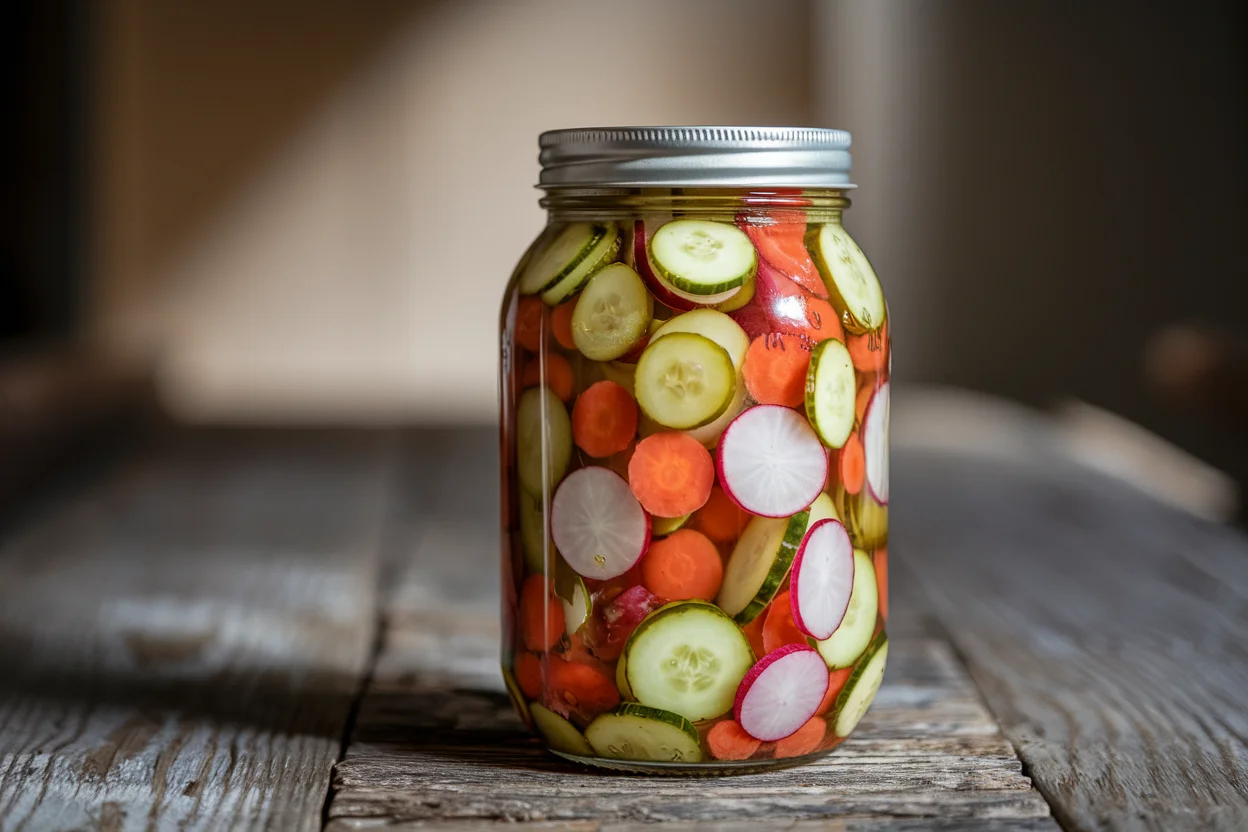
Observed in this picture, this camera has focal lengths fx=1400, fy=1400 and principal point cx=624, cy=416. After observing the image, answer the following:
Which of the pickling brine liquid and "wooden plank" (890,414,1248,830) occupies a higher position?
the pickling brine liquid

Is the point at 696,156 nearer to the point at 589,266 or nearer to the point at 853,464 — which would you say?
the point at 589,266

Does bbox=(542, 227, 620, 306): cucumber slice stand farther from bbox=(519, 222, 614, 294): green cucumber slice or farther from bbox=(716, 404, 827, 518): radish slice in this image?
bbox=(716, 404, 827, 518): radish slice

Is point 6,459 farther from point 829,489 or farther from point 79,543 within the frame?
point 829,489

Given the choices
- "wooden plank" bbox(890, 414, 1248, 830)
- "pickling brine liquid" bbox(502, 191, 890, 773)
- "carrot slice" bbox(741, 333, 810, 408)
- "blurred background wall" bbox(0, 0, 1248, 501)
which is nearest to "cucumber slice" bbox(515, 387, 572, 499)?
"pickling brine liquid" bbox(502, 191, 890, 773)

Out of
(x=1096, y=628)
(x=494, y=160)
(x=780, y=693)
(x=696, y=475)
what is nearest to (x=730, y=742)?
(x=780, y=693)

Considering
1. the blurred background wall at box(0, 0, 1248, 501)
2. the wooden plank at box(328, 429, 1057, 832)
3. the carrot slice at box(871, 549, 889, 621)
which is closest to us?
the wooden plank at box(328, 429, 1057, 832)

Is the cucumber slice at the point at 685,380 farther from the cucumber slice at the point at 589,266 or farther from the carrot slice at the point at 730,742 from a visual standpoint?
the carrot slice at the point at 730,742

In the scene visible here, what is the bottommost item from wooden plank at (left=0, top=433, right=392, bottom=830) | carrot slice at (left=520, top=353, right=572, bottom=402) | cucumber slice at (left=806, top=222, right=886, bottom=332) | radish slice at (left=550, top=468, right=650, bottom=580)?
wooden plank at (left=0, top=433, right=392, bottom=830)

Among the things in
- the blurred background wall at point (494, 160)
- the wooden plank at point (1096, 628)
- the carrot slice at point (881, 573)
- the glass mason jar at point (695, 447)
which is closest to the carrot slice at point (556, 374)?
the glass mason jar at point (695, 447)
